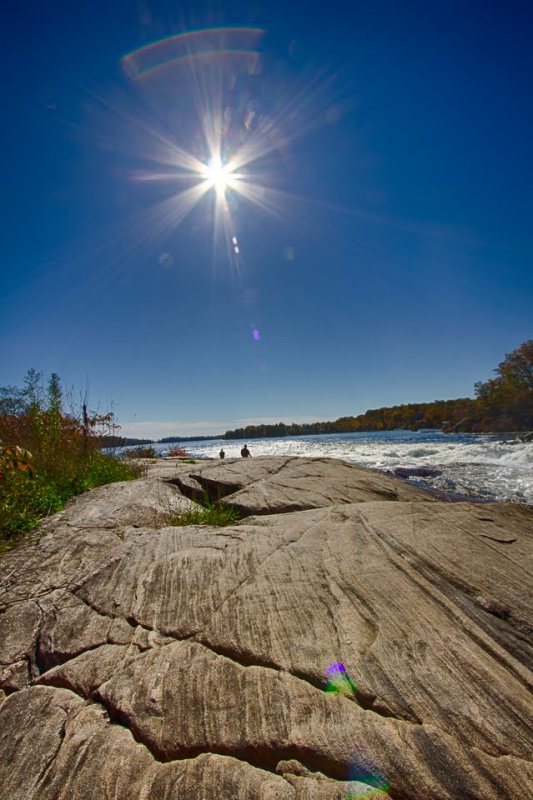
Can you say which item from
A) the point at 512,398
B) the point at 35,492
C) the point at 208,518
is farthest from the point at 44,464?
the point at 512,398

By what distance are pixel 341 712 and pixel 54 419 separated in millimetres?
6926

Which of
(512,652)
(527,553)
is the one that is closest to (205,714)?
(512,652)

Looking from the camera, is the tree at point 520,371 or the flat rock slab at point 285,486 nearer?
the flat rock slab at point 285,486

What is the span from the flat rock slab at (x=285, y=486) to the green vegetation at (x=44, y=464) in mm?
1799

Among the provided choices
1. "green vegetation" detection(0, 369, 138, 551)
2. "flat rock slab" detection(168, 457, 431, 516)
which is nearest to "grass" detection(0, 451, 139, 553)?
"green vegetation" detection(0, 369, 138, 551)

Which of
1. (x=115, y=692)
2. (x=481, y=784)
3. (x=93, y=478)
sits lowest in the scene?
(x=481, y=784)

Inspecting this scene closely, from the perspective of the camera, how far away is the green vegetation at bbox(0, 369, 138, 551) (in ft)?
12.9

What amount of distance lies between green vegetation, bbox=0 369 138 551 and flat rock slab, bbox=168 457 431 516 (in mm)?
1799

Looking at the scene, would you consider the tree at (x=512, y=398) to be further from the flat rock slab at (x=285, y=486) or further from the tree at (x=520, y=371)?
the flat rock slab at (x=285, y=486)

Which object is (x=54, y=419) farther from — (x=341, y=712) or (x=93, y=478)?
(x=341, y=712)

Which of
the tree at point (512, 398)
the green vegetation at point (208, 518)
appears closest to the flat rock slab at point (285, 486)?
the green vegetation at point (208, 518)

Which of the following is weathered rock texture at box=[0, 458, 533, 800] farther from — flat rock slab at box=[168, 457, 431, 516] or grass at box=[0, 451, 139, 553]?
flat rock slab at box=[168, 457, 431, 516]

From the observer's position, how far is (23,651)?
2.28 metres

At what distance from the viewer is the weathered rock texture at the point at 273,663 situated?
4.73ft
